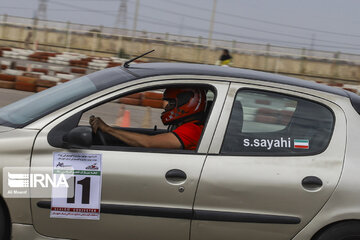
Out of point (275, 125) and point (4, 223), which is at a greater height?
point (275, 125)

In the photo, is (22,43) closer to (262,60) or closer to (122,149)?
(262,60)

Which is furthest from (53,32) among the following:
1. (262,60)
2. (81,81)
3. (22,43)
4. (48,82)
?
(81,81)

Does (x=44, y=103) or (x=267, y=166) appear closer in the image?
(x=267, y=166)

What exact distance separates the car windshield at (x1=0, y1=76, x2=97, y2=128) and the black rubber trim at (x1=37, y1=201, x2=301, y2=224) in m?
0.62

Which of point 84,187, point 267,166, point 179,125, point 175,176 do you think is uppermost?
point 179,125

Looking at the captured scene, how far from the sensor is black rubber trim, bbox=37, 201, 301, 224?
11.8ft

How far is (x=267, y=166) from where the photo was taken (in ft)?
12.2

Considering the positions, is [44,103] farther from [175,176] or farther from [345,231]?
[345,231]

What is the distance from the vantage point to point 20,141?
11.7 ft

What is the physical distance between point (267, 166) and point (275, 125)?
1.14ft

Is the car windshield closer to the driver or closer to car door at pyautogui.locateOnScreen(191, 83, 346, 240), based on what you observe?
the driver

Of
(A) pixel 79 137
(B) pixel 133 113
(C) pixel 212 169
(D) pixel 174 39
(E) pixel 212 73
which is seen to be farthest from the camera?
(D) pixel 174 39

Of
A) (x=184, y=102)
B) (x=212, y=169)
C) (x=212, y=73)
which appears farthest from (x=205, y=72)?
(x=212, y=169)

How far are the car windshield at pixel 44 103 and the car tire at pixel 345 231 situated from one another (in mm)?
1847
